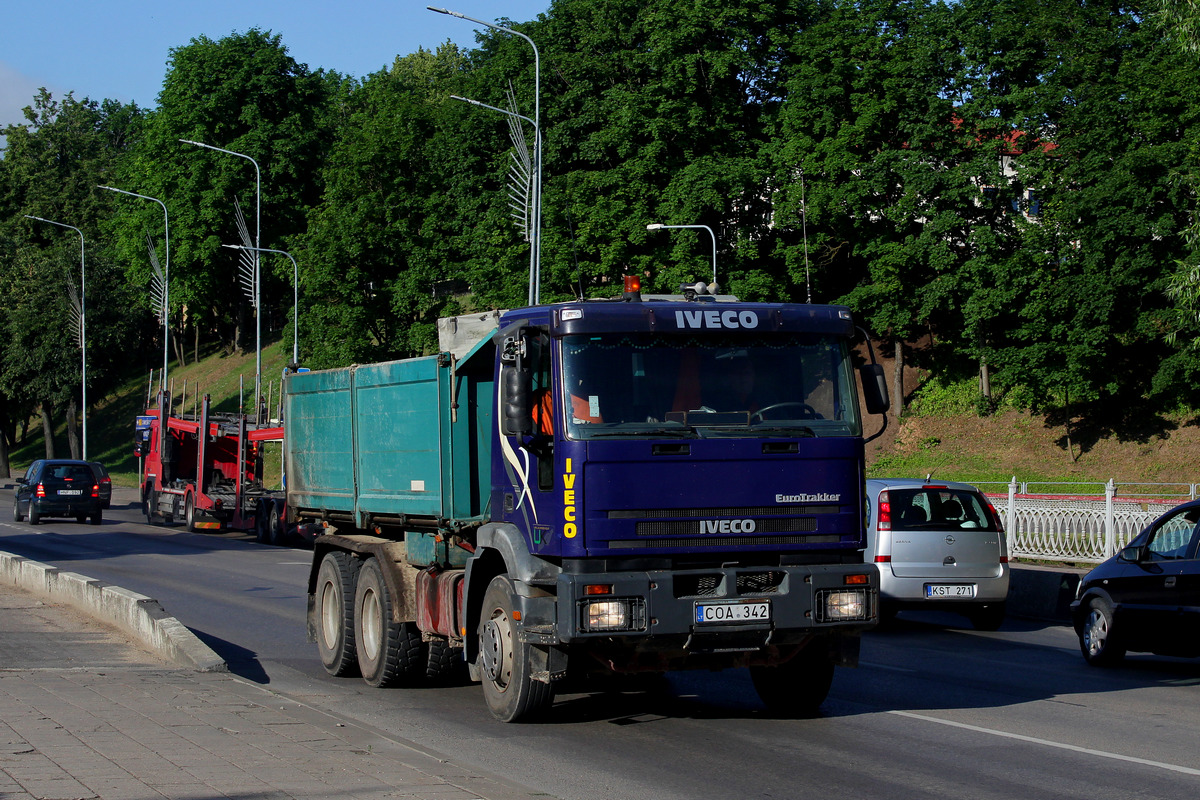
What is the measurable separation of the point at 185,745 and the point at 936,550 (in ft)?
29.7

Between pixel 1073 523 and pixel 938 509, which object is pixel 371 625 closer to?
pixel 938 509

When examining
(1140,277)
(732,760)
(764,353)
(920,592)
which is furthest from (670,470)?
(1140,277)

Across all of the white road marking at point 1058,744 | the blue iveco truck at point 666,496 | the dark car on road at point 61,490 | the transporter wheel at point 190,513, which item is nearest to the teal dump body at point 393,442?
the blue iveco truck at point 666,496

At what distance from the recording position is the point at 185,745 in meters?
7.27

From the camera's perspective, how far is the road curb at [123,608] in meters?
10.5

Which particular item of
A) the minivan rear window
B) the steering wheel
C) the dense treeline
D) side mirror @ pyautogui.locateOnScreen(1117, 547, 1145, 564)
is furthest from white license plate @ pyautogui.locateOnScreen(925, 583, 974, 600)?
the dense treeline

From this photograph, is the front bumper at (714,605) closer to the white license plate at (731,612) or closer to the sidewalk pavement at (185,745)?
the white license plate at (731,612)

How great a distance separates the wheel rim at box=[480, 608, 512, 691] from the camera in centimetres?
841

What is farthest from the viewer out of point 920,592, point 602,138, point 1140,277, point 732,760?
point 602,138

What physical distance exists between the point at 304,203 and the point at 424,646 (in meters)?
57.5

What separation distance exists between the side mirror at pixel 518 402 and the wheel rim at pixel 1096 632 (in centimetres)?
655

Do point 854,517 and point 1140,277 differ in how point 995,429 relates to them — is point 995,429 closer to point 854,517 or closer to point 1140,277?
point 1140,277

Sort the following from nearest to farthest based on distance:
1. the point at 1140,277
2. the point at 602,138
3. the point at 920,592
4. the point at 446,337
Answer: the point at 446,337
the point at 920,592
the point at 1140,277
the point at 602,138

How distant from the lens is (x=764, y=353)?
8.28 metres
